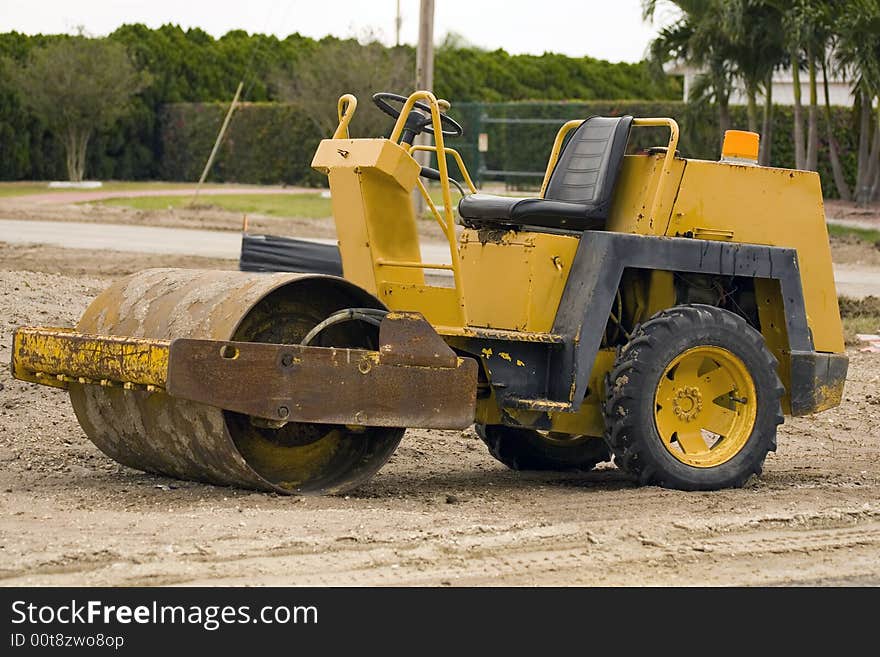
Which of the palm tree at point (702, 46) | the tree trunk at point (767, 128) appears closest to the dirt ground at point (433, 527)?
the palm tree at point (702, 46)

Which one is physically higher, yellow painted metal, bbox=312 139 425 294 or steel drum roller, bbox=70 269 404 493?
yellow painted metal, bbox=312 139 425 294

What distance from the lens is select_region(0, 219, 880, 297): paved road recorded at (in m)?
19.4

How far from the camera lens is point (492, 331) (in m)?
7.09

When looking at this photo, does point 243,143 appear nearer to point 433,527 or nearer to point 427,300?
point 427,300

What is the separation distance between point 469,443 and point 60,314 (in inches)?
168

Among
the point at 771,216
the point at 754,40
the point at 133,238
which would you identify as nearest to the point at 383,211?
the point at 771,216

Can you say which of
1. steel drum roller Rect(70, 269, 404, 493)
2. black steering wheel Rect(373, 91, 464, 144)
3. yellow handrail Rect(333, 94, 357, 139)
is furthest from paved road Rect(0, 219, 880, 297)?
steel drum roller Rect(70, 269, 404, 493)

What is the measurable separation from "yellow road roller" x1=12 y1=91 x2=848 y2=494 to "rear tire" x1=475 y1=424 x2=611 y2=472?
0.84 m

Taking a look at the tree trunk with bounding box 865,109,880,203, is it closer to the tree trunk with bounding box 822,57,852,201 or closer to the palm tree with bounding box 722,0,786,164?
the tree trunk with bounding box 822,57,852,201

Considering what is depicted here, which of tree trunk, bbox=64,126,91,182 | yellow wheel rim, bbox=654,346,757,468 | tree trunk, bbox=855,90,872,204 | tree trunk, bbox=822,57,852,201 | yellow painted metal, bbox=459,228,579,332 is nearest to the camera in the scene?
yellow painted metal, bbox=459,228,579,332

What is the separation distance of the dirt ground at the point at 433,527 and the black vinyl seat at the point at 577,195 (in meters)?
1.39

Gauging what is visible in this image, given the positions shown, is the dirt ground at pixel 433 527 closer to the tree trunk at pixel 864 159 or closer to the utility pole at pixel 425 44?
the utility pole at pixel 425 44

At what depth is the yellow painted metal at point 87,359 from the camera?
20.5 feet

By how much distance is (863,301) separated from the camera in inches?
623
